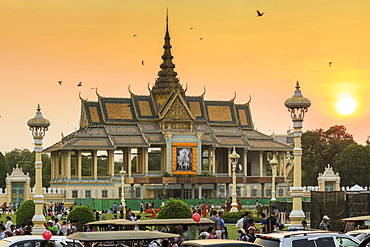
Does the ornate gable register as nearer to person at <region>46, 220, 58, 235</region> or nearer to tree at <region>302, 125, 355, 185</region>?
tree at <region>302, 125, 355, 185</region>

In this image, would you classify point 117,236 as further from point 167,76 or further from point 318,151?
point 318,151

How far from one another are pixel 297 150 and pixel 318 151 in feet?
253

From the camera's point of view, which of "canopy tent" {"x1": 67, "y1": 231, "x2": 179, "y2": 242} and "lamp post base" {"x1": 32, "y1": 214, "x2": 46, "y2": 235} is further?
"lamp post base" {"x1": 32, "y1": 214, "x2": 46, "y2": 235}

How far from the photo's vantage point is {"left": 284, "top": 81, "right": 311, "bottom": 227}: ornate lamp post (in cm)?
2498

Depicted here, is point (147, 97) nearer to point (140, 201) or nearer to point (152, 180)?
point (152, 180)

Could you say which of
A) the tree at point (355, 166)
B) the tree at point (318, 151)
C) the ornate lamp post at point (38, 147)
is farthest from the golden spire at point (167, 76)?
the ornate lamp post at point (38, 147)

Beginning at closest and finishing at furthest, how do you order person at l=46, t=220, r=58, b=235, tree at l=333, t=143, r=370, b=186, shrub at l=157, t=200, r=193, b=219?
person at l=46, t=220, r=58, b=235 → shrub at l=157, t=200, r=193, b=219 → tree at l=333, t=143, r=370, b=186

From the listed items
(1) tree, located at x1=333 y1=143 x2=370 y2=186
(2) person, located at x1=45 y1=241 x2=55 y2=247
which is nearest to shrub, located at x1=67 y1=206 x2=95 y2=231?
(2) person, located at x1=45 y1=241 x2=55 y2=247

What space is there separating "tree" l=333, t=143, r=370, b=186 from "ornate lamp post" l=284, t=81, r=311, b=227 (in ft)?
216

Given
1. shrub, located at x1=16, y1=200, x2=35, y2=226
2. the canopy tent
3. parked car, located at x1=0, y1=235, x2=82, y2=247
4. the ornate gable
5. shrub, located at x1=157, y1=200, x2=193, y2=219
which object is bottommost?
shrub, located at x1=16, y1=200, x2=35, y2=226

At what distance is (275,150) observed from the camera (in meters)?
88.4

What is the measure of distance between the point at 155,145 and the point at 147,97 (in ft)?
26.9

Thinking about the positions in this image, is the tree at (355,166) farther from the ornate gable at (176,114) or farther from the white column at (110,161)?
the white column at (110,161)

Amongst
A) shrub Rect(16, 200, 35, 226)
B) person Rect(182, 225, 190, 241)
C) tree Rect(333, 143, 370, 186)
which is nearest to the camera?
person Rect(182, 225, 190, 241)
